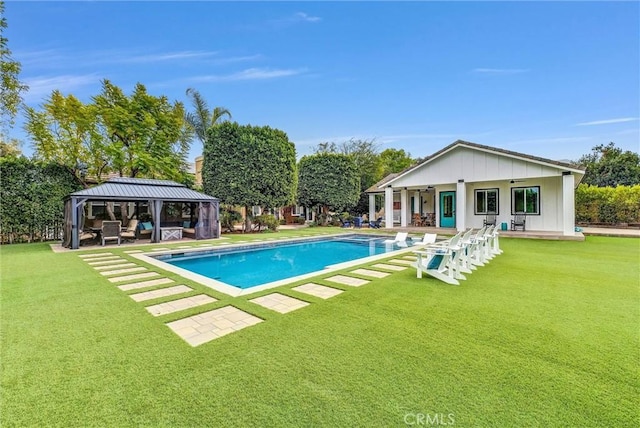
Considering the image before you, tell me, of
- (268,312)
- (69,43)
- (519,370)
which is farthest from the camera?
(69,43)

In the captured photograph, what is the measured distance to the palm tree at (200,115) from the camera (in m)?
22.8

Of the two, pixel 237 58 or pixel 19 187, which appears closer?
pixel 19 187

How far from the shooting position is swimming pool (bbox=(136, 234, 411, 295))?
292 inches

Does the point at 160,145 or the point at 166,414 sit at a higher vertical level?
the point at 160,145

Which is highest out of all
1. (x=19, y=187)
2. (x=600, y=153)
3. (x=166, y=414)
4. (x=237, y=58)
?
(x=237, y=58)

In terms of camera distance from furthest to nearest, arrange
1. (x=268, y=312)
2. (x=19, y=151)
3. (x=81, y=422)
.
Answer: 1. (x=19, y=151)
2. (x=268, y=312)
3. (x=81, y=422)

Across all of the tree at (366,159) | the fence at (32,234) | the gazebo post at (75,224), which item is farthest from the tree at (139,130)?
the tree at (366,159)

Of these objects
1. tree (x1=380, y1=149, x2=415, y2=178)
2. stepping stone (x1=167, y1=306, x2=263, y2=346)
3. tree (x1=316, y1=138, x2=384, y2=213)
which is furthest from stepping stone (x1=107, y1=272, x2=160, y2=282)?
tree (x1=380, y1=149, x2=415, y2=178)

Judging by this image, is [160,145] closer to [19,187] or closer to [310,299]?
[19,187]

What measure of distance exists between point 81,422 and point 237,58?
18.6 meters

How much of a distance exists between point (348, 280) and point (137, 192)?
1168 cm

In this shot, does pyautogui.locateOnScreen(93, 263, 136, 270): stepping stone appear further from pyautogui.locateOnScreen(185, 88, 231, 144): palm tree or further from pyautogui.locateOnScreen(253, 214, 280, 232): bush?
pyautogui.locateOnScreen(185, 88, 231, 144): palm tree

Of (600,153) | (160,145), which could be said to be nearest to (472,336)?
(160,145)

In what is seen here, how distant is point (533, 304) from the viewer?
459 cm
